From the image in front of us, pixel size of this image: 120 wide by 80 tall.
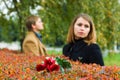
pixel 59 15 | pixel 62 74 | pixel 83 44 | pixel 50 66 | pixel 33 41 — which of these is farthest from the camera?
pixel 59 15

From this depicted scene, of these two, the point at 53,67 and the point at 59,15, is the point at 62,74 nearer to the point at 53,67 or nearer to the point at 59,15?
the point at 53,67

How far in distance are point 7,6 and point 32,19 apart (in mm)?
2933

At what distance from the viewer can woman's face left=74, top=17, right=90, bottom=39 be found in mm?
5621

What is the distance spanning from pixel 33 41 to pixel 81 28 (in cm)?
257

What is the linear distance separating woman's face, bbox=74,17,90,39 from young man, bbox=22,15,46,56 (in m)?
2.13

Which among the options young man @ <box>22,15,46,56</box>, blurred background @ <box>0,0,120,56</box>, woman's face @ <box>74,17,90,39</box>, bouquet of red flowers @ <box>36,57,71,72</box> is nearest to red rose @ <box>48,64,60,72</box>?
bouquet of red flowers @ <box>36,57,71,72</box>

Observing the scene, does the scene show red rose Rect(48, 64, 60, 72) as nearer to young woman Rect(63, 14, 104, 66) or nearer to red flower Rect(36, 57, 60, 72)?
red flower Rect(36, 57, 60, 72)

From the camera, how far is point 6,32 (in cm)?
1218

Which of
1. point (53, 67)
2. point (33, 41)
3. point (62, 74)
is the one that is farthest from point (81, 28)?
point (33, 41)

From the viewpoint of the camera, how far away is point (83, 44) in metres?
5.54

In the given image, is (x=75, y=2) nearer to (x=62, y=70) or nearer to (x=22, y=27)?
(x=22, y=27)

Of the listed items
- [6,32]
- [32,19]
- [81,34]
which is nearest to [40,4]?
[6,32]

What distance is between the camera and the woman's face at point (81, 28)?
5621 millimetres

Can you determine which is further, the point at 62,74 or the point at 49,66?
the point at 49,66
